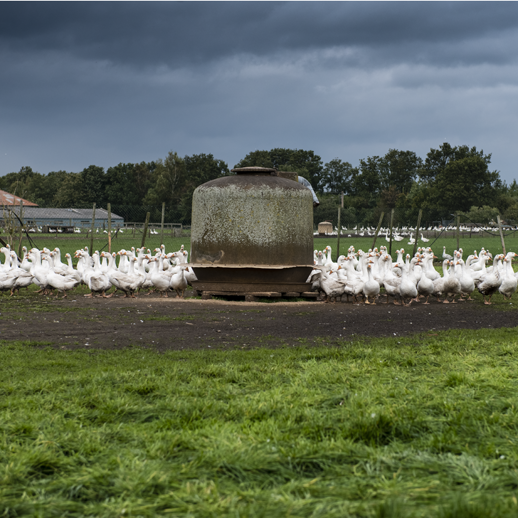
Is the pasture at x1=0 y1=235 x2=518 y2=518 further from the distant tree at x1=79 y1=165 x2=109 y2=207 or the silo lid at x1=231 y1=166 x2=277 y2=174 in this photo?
the distant tree at x1=79 y1=165 x2=109 y2=207

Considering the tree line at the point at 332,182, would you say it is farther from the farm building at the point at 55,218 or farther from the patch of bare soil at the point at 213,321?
the patch of bare soil at the point at 213,321

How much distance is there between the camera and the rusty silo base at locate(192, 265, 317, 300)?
13672 mm

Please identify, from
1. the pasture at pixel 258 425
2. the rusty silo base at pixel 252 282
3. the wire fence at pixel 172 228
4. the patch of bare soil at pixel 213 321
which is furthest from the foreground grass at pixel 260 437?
the wire fence at pixel 172 228

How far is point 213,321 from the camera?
34.5 ft

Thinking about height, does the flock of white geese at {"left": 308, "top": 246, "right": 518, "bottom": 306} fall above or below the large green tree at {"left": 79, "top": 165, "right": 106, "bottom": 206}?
below

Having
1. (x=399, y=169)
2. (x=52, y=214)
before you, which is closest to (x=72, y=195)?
(x=52, y=214)

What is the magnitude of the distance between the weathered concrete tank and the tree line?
165ft

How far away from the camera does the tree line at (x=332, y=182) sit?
80125 mm

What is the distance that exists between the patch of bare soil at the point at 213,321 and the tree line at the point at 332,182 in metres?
52.0

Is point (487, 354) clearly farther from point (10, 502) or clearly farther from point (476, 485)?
point (10, 502)

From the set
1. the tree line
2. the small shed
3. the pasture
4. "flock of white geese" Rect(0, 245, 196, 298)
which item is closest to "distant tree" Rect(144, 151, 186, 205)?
the tree line

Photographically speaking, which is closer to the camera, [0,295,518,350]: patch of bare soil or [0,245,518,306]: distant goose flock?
[0,295,518,350]: patch of bare soil

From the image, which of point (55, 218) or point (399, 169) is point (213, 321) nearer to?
point (55, 218)

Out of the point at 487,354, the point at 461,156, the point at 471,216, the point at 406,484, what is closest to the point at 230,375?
the point at 406,484
